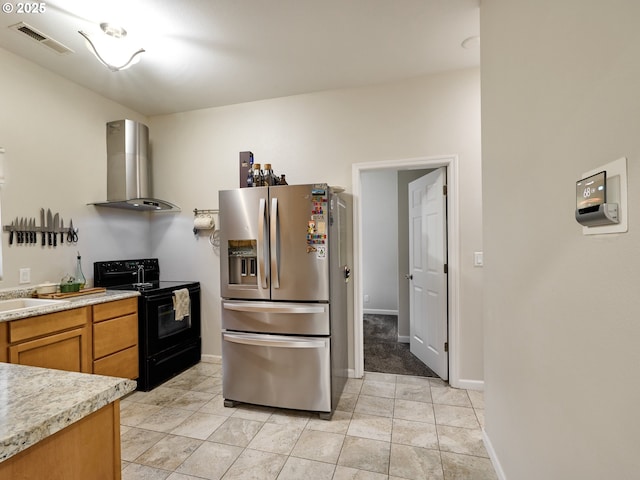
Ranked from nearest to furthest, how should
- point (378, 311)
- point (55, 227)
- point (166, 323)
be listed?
point (55, 227) → point (166, 323) → point (378, 311)

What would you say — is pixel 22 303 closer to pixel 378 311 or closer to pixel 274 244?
pixel 274 244

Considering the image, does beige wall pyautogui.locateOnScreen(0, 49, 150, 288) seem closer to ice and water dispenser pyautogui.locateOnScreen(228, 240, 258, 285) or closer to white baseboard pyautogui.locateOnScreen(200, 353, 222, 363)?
white baseboard pyautogui.locateOnScreen(200, 353, 222, 363)

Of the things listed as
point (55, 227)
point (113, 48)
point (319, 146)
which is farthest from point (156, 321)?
point (319, 146)

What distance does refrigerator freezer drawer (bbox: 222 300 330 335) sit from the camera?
2.36 m

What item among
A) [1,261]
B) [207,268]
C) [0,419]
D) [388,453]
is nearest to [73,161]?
[1,261]

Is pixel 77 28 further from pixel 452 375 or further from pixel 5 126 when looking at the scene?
pixel 452 375

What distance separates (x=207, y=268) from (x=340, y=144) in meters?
2.02

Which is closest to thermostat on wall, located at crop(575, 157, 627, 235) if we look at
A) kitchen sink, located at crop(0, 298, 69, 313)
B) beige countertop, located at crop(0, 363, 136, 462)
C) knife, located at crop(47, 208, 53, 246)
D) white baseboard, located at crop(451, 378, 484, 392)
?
beige countertop, located at crop(0, 363, 136, 462)

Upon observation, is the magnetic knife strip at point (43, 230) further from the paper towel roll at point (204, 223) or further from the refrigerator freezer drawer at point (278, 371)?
the refrigerator freezer drawer at point (278, 371)

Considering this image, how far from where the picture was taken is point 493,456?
181cm

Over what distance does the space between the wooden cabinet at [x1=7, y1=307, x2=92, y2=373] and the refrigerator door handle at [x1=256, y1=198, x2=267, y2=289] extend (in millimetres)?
1380

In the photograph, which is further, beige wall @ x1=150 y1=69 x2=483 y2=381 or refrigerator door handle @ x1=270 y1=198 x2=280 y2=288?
beige wall @ x1=150 y1=69 x2=483 y2=381

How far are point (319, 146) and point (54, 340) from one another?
8.85 feet

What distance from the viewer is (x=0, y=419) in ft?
2.19
